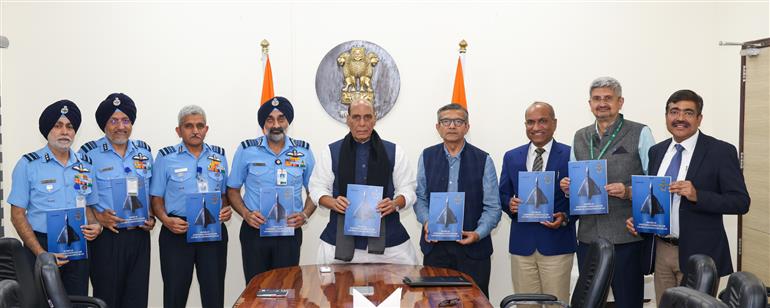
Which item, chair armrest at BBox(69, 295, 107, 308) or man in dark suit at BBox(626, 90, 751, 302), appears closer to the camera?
chair armrest at BBox(69, 295, 107, 308)

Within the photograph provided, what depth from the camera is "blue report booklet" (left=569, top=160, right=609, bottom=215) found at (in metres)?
3.84

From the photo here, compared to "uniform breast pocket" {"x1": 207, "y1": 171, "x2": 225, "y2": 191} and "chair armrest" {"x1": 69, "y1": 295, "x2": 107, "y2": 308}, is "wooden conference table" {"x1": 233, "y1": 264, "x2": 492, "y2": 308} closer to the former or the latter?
"chair armrest" {"x1": 69, "y1": 295, "x2": 107, "y2": 308}

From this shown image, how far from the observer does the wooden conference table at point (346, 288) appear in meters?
2.83

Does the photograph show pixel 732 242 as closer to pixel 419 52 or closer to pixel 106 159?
pixel 419 52

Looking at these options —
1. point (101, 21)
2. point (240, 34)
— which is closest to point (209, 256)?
point (240, 34)

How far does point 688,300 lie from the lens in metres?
1.73

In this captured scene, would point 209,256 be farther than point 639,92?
No

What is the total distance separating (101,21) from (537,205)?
13.4 feet

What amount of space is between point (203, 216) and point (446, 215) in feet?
5.35

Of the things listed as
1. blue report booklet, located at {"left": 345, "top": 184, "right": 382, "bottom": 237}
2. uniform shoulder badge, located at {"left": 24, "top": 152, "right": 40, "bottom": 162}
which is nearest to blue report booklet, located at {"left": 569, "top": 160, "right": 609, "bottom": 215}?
blue report booklet, located at {"left": 345, "top": 184, "right": 382, "bottom": 237}

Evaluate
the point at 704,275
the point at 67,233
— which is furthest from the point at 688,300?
the point at 67,233

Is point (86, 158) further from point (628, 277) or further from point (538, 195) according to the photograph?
point (628, 277)

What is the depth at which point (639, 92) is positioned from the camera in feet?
19.1

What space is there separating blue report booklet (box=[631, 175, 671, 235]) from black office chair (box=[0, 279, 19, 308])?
3079 mm
